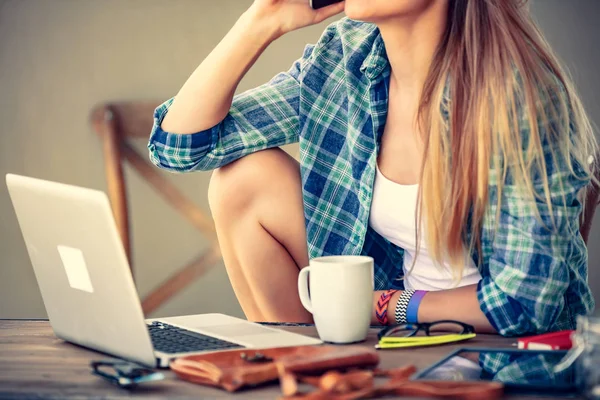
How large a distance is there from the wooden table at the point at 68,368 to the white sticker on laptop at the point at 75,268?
0.29 ft

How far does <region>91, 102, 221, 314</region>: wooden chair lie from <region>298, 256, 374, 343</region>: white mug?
1857mm

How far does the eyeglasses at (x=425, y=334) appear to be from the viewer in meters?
1.01

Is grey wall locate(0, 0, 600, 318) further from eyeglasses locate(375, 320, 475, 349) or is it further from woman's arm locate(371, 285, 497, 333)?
eyeglasses locate(375, 320, 475, 349)

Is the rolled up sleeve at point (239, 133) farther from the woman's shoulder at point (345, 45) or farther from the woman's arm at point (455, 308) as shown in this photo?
the woman's arm at point (455, 308)

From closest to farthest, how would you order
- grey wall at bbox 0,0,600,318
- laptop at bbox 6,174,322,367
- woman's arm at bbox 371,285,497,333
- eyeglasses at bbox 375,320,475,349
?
laptop at bbox 6,174,322,367, eyeglasses at bbox 375,320,475,349, woman's arm at bbox 371,285,497,333, grey wall at bbox 0,0,600,318

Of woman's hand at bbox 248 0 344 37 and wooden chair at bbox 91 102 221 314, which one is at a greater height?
woman's hand at bbox 248 0 344 37

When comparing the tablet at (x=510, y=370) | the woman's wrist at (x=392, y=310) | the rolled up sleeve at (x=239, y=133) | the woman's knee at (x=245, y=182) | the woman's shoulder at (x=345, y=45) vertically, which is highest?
the woman's shoulder at (x=345, y=45)

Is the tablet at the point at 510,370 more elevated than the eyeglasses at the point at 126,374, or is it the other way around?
the eyeglasses at the point at 126,374

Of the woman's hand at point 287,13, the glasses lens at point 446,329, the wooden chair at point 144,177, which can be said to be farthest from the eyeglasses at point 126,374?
the wooden chair at point 144,177

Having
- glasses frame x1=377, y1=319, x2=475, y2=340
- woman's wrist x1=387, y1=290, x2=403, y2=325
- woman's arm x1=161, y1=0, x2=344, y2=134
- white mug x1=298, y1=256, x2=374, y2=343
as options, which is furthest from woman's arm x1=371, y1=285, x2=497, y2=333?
woman's arm x1=161, y1=0, x2=344, y2=134

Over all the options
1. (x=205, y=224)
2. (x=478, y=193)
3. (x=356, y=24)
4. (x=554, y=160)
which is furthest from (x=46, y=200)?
(x=205, y=224)

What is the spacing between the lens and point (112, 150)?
2.86 metres

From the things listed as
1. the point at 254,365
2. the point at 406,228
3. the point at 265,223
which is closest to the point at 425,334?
the point at 254,365

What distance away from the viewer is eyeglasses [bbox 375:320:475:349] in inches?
39.8
